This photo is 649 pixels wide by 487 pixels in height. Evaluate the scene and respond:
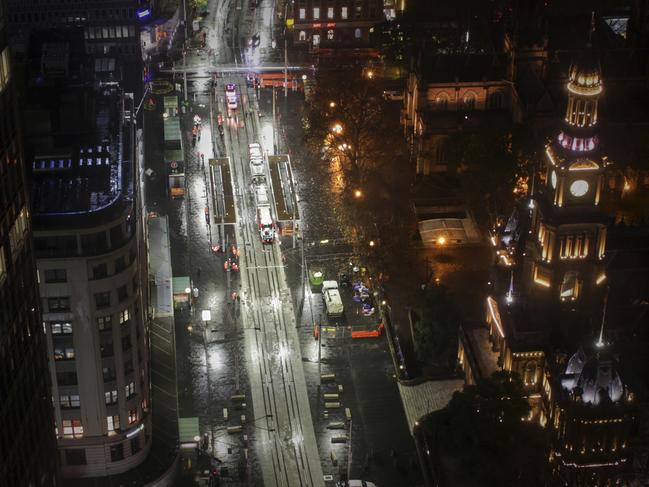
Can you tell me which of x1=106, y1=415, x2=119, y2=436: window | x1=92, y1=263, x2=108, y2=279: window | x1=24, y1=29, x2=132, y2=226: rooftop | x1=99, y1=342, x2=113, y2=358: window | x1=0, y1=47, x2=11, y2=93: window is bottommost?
x1=106, y1=415, x2=119, y2=436: window

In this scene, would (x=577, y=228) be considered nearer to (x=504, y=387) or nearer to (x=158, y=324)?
(x=504, y=387)

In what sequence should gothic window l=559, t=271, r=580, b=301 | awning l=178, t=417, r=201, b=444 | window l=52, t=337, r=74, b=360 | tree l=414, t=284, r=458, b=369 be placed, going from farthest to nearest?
tree l=414, t=284, r=458, b=369, gothic window l=559, t=271, r=580, b=301, awning l=178, t=417, r=201, b=444, window l=52, t=337, r=74, b=360

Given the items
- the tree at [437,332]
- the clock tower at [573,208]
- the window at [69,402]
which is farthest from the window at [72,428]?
the clock tower at [573,208]

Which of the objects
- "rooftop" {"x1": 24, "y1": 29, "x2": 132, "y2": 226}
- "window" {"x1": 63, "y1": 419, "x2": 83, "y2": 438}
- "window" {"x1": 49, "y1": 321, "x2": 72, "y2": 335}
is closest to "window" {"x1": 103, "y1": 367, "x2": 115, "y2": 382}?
"window" {"x1": 63, "y1": 419, "x2": 83, "y2": 438}

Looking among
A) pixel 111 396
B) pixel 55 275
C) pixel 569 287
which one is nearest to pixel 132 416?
pixel 111 396

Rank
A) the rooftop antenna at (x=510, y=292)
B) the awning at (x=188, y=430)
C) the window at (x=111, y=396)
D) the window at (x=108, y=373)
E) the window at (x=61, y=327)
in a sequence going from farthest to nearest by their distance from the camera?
the rooftop antenna at (x=510, y=292), the awning at (x=188, y=430), the window at (x=111, y=396), the window at (x=108, y=373), the window at (x=61, y=327)

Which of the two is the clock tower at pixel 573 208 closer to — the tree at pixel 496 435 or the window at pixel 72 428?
the tree at pixel 496 435

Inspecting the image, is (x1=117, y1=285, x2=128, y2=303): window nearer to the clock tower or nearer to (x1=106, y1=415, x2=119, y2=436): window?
(x1=106, y1=415, x2=119, y2=436): window
